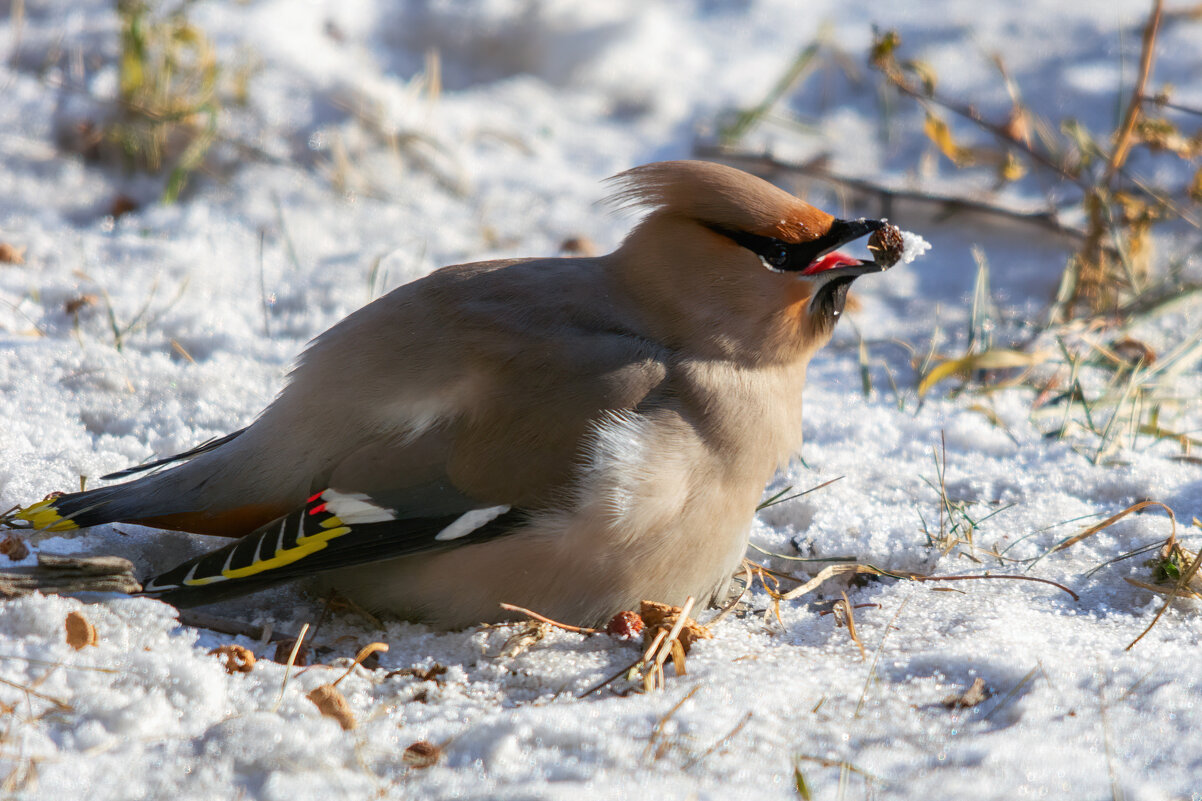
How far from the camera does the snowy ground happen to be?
76.8 inches

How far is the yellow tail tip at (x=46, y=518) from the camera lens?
249 centimetres

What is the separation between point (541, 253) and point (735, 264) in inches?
78.4

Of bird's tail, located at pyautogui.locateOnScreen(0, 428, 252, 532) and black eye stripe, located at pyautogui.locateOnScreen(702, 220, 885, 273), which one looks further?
black eye stripe, located at pyautogui.locateOnScreen(702, 220, 885, 273)

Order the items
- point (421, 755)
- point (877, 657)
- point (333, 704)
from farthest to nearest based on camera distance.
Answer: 1. point (877, 657)
2. point (333, 704)
3. point (421, 755)

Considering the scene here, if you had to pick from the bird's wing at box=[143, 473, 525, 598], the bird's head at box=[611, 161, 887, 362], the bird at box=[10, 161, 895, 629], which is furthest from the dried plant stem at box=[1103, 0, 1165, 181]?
the bird's wing at box=[143, 473, 525, 598]

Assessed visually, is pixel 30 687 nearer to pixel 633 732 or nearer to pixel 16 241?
pixel 633 732

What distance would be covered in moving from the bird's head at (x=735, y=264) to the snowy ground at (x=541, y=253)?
559 millimetres

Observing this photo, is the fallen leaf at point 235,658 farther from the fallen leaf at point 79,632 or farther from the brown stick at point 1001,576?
the brown stick at point 1001,576

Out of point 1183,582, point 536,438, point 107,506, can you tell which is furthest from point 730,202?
point 107,506

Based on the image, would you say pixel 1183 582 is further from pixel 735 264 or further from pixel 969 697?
pixel 735 264

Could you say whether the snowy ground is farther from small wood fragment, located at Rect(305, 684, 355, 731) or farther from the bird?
the bird

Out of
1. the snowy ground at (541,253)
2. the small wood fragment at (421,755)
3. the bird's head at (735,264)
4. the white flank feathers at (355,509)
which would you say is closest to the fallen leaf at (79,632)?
the snowy ground at (541,253)

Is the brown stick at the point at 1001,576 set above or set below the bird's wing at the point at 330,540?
below

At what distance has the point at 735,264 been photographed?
2721mm
